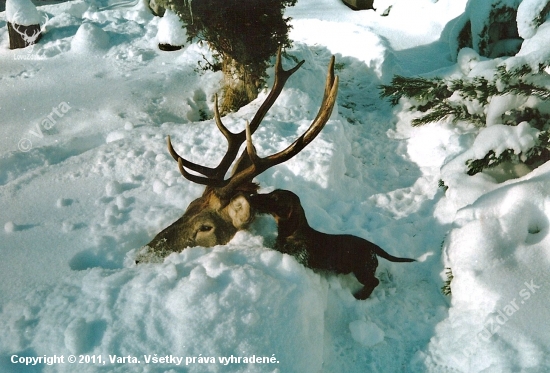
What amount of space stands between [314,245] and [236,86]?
3.35 m

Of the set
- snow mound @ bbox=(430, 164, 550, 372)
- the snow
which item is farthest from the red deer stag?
the snow

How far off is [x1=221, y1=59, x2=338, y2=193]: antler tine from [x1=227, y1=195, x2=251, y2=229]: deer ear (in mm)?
135

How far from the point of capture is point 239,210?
2688 millimetres

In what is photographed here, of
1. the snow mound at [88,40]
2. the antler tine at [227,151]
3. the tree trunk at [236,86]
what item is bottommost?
the snow mound at [88,40]

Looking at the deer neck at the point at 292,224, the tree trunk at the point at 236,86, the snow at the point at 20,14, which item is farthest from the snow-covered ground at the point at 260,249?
the snow at the point at 20,14

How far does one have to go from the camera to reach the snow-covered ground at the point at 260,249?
222 centimetres

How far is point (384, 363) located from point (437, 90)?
293cm

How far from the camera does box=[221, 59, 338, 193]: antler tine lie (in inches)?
97.7

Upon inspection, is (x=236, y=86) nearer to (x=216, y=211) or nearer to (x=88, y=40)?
(x=216, y=211)

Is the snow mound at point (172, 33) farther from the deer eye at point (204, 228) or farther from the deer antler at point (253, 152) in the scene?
the deer eye at point (204, 228)

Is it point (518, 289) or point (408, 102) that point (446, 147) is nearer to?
point (408, 102)

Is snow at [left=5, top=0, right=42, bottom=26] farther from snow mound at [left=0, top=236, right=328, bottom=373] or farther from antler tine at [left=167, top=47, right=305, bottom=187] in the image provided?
snow mound at [left=0, top=236, right=328, bottom=373]

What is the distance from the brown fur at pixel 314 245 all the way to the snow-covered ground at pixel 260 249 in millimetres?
94

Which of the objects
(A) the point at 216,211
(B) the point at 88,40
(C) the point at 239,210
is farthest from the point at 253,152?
(B) the point at 88,40
